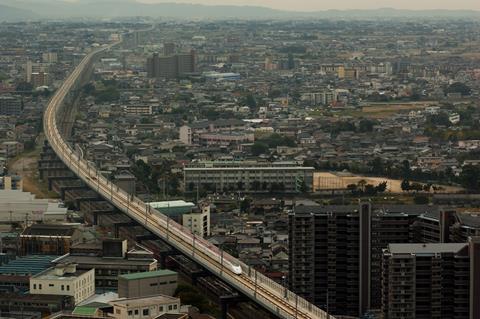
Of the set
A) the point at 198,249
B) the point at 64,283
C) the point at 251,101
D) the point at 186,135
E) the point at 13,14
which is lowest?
the point at 13,14

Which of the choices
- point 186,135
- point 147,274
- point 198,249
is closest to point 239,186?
point 186,135

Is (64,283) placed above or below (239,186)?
above

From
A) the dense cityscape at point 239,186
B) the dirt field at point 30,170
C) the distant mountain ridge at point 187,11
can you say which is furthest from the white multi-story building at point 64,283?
the distant mountain ridge at point 187,11

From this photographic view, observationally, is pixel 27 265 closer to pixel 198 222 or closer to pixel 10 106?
pixel 198 222

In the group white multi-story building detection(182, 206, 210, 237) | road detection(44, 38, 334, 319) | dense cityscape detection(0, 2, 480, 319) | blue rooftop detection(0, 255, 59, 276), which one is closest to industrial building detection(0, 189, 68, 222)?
dense cityscape detection(0, 2, 480, 319)

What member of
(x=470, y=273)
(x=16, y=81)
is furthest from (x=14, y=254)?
(x=16, y=81)

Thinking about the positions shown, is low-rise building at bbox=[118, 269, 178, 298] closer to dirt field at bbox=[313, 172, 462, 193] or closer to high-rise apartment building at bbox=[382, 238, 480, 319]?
high-rise apartment building at bbox=[382, 238, 480, 319]
